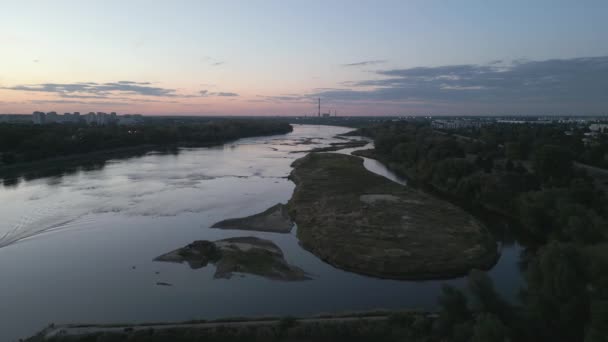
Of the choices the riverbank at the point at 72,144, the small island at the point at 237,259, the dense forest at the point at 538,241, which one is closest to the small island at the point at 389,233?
the small island at the point at 237,259

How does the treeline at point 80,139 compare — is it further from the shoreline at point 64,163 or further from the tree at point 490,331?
the tree at point 490,331

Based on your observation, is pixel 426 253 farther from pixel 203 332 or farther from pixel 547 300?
pixel 203 332

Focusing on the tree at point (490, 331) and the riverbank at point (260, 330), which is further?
the riverbank at point (260, 330)

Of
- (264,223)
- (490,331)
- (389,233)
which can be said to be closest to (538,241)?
(389,233)

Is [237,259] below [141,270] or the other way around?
the other way around

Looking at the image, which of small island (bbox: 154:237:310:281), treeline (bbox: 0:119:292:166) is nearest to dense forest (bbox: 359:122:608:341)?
small island (bbox: 154:237:310:281)

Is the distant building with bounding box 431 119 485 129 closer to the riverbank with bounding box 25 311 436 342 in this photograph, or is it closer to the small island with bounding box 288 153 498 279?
the small island with bounding box 288 153 498 279

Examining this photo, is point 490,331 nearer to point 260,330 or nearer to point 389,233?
point 260,330
